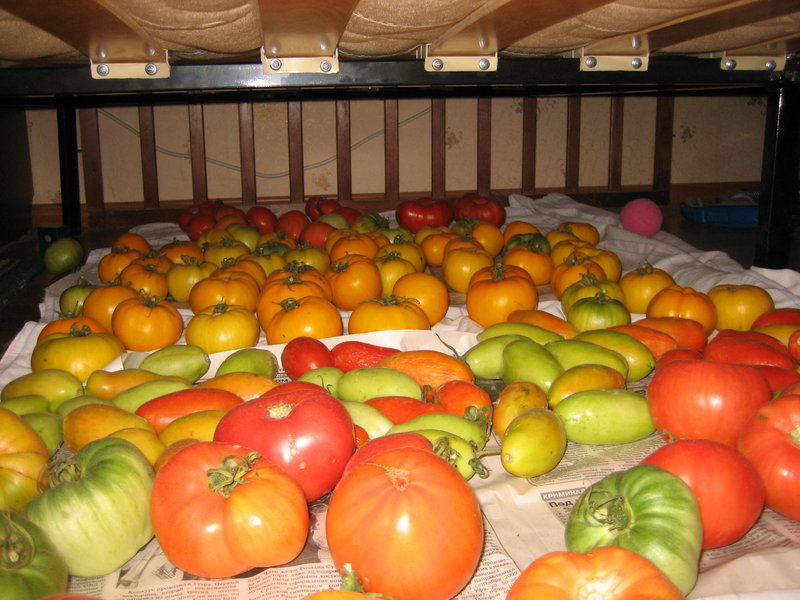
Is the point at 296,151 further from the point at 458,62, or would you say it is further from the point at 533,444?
the point at 533,444

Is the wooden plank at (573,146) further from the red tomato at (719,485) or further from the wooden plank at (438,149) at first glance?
the red tomato at (719,485)

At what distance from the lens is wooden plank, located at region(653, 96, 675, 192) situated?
12.6ft

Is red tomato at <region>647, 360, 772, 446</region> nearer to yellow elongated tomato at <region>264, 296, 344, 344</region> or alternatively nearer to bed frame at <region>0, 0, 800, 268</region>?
bed frame at <region>0, 0, 800, 268</region>

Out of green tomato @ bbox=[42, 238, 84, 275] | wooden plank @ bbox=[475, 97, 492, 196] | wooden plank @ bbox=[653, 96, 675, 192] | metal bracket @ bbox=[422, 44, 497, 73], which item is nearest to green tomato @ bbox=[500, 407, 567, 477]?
metal bracket @ bbox=[422, 44, 497, 73]

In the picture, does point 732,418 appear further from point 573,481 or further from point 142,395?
point 142,395

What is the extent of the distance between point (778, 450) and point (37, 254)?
8.92ft

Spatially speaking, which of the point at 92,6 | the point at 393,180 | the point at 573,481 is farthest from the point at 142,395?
the point at 393,180

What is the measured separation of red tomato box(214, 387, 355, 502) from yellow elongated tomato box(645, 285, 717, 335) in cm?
96

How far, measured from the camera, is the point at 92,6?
0.90 m

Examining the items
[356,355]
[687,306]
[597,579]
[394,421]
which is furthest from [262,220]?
[597,579]

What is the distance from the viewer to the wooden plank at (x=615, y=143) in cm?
376

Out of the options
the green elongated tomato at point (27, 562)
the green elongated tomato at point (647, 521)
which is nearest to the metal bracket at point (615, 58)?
the green elongated tomato at point (647, 521)

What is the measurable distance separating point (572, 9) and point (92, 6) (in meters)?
0.65

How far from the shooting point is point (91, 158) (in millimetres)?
3410
